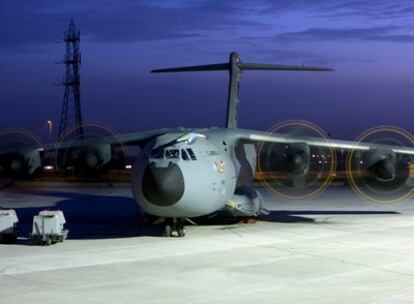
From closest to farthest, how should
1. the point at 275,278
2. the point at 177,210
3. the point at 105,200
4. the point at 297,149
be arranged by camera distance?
the point at 275,278 < the point at 177,210 < the point at 297,149 < the point at 105,200

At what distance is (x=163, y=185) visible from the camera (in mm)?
17234

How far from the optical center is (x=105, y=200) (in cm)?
3316

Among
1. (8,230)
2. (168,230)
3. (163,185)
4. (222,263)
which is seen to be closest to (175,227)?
(168,230)

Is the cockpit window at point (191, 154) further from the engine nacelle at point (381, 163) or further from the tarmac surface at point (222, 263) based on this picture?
the engine nacelle at point (381, 163)

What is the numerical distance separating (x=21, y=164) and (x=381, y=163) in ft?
37.1

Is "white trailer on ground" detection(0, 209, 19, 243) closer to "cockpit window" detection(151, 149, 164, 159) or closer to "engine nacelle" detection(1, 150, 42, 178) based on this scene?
"cockpit window" detection(151, 149, 164, 159)

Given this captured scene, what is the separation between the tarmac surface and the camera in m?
10.9

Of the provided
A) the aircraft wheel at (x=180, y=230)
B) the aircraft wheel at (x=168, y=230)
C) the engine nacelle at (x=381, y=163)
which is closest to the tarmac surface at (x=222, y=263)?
the aircraft wheel at (x=180, y=230)

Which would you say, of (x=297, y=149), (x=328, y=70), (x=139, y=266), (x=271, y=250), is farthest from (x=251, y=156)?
(x=139, y=266)

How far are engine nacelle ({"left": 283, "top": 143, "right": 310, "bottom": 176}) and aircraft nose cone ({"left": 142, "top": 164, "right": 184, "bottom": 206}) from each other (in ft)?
19.1

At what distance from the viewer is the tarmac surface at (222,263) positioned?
10922 millimetres

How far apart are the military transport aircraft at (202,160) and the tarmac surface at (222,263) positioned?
0.78 meters

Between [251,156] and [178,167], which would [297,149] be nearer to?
[251,156]

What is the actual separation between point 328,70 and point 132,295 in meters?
13.6
